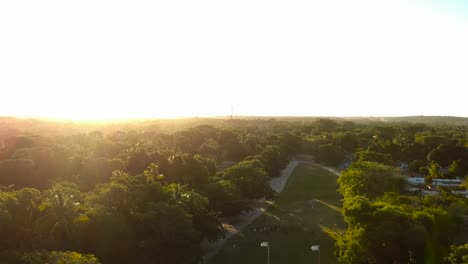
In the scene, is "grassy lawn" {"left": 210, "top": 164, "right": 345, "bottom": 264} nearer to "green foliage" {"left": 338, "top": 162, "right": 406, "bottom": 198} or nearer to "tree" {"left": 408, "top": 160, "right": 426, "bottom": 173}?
"green foliage" {"left": 338, "top": 162, "right": 406, "bottom": 198}

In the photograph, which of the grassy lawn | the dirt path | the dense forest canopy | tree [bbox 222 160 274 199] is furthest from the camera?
tree [bbox 222 160 274 199]

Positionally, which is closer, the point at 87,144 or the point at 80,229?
the point at 80,229

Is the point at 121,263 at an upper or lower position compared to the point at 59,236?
lower

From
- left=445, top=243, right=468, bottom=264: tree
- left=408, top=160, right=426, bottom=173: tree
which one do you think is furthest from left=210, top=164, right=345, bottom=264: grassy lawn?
left=408, top=160, right=426, bottom=173: tree

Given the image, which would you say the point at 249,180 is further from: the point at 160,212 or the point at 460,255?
the point at 460,255

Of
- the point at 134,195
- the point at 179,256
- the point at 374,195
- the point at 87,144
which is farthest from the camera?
the point at 87,144

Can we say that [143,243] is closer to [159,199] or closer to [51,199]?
[159,199]

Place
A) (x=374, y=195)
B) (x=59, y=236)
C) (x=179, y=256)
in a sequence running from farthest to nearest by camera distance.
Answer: (x=374, y=195) < (x=179, y=256) < (x=59, y=236)

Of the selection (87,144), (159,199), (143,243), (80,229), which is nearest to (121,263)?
(143,243)
